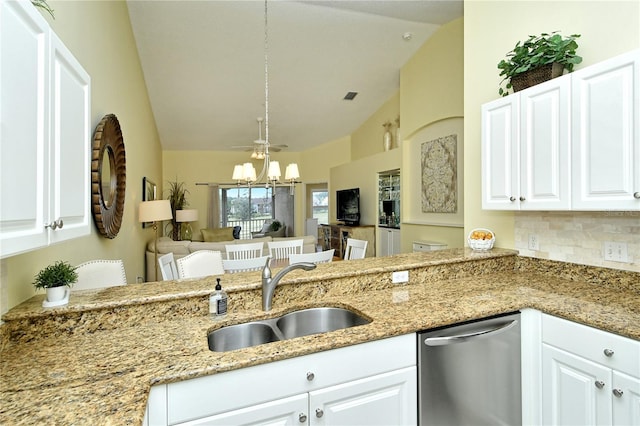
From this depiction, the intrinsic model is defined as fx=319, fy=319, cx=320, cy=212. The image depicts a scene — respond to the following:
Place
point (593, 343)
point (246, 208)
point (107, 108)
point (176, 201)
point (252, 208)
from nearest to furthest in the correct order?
point (593, 343) < point (107, 108) < point (176, 201) < point (246, 208) < point (252, 208)

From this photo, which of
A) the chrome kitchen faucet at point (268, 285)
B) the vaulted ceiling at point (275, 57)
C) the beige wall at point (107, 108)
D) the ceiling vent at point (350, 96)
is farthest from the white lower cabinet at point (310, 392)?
the ceiling vent at point (350, 96)

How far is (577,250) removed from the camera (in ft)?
6.67

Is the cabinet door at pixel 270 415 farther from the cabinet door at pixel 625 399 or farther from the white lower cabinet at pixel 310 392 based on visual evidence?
the cabinet door at pixel 625 399

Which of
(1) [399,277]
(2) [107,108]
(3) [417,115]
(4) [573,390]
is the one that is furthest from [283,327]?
(3) [417,115]

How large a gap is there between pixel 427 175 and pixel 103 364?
5088 mm

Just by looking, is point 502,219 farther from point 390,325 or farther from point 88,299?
point 88,299

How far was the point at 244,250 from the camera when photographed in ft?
11.6

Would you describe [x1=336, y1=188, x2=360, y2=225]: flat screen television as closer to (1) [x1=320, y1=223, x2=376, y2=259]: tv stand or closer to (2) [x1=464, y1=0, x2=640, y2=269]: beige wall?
(1) [x1=320, y1=223, x2=376, y2=259]: tv stand

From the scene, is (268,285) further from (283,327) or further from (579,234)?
(579,234)

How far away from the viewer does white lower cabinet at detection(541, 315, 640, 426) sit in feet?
4.28

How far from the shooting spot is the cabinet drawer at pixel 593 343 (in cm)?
130

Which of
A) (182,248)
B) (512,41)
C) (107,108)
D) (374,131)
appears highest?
(374,131)

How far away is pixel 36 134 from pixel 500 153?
2.33 metres

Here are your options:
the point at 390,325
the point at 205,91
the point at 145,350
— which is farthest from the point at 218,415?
the point at 205,91
